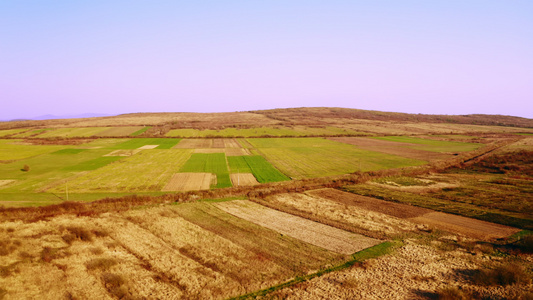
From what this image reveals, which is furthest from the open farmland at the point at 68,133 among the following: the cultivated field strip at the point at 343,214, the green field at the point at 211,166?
the cultivated field strip at the point at 343,214

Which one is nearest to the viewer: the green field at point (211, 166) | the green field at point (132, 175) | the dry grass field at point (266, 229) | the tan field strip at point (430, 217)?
the dry grass field at point (266, 229)

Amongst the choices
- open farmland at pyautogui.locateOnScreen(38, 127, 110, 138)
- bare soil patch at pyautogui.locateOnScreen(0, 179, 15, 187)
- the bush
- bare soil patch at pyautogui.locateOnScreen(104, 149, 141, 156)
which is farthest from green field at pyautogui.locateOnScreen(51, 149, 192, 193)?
open farmland at pyautogui.locateOnScreen(38, 127, 110, 138)

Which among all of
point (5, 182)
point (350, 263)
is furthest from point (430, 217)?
point (5, 182)

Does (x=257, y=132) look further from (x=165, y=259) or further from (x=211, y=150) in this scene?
(x=165, y=259)

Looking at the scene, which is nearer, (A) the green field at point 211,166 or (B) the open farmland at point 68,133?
(A) the green field at point 211,166

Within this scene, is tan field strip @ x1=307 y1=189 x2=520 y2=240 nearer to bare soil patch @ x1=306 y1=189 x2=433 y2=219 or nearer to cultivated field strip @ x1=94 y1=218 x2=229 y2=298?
bare soil patch @ x1=306 y1=189 x2=433 y2=219

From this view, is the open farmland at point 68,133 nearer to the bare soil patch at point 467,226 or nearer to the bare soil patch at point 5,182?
the bare soil patch at point 5,182

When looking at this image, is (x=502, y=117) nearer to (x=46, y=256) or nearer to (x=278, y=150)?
(x=278, y=150)
